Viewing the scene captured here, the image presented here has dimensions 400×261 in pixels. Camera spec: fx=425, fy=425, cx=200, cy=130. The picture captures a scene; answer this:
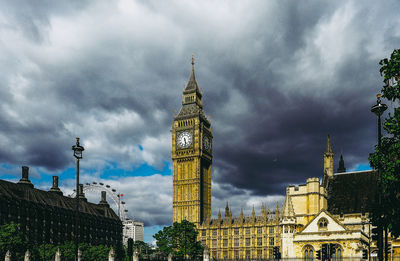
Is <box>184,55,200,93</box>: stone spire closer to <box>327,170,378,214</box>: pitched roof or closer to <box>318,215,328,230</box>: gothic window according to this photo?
<box>327,170,378,214</box>: pitched roof

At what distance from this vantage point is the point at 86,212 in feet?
370

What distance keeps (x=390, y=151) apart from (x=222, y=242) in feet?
294

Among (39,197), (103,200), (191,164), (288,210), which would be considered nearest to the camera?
(288,210)

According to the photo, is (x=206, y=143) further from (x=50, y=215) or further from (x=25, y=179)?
(x=25, y=179)

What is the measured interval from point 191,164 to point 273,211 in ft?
87.0

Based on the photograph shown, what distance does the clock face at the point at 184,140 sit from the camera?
400ft

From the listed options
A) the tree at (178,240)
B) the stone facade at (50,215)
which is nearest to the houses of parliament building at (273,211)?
the tree at (178,240)

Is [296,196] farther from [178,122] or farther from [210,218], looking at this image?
[178,122]

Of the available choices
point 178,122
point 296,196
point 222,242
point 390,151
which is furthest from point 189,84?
point 390,151

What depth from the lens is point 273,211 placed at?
11000cm

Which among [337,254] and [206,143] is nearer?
[337,254]

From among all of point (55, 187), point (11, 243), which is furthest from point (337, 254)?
point (55, 187)

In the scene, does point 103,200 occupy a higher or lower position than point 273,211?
higher

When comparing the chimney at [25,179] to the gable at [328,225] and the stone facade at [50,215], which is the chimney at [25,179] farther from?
the gable at [328,225]
